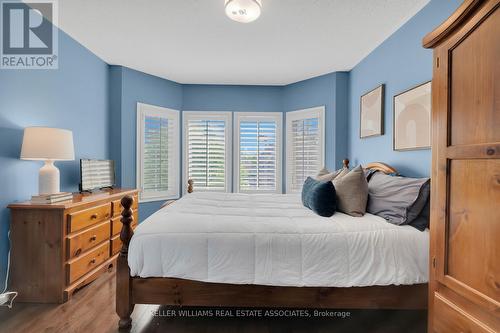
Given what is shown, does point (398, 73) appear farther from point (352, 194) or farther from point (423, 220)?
point (423, 220)

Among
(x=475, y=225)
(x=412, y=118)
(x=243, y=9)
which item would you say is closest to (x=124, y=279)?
(x=475, y=225)

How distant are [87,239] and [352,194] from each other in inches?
97.0

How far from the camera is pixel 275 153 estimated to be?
4492mm

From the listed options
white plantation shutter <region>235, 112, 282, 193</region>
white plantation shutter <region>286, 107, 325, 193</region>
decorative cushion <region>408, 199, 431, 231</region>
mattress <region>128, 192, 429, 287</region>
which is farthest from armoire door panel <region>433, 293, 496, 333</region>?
white plantation shutter <region>235, 112, 282, 193</region>

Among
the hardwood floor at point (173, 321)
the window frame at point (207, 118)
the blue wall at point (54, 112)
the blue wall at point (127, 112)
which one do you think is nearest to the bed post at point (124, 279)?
the hardwood floor at point (173, 321)

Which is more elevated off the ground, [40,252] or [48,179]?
[48,179]

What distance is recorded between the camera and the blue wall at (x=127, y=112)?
3.70 meters

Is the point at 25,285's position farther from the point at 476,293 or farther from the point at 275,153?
the point at 275,153

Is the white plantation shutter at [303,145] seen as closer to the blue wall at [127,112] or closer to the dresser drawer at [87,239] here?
the blue wall at [127,112]

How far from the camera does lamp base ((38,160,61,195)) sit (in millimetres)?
2246

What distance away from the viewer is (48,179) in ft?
7.42

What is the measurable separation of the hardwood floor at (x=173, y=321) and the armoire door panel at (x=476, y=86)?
4.92 ft

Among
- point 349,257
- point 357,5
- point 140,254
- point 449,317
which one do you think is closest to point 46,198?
point 140,254

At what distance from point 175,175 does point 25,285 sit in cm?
250
